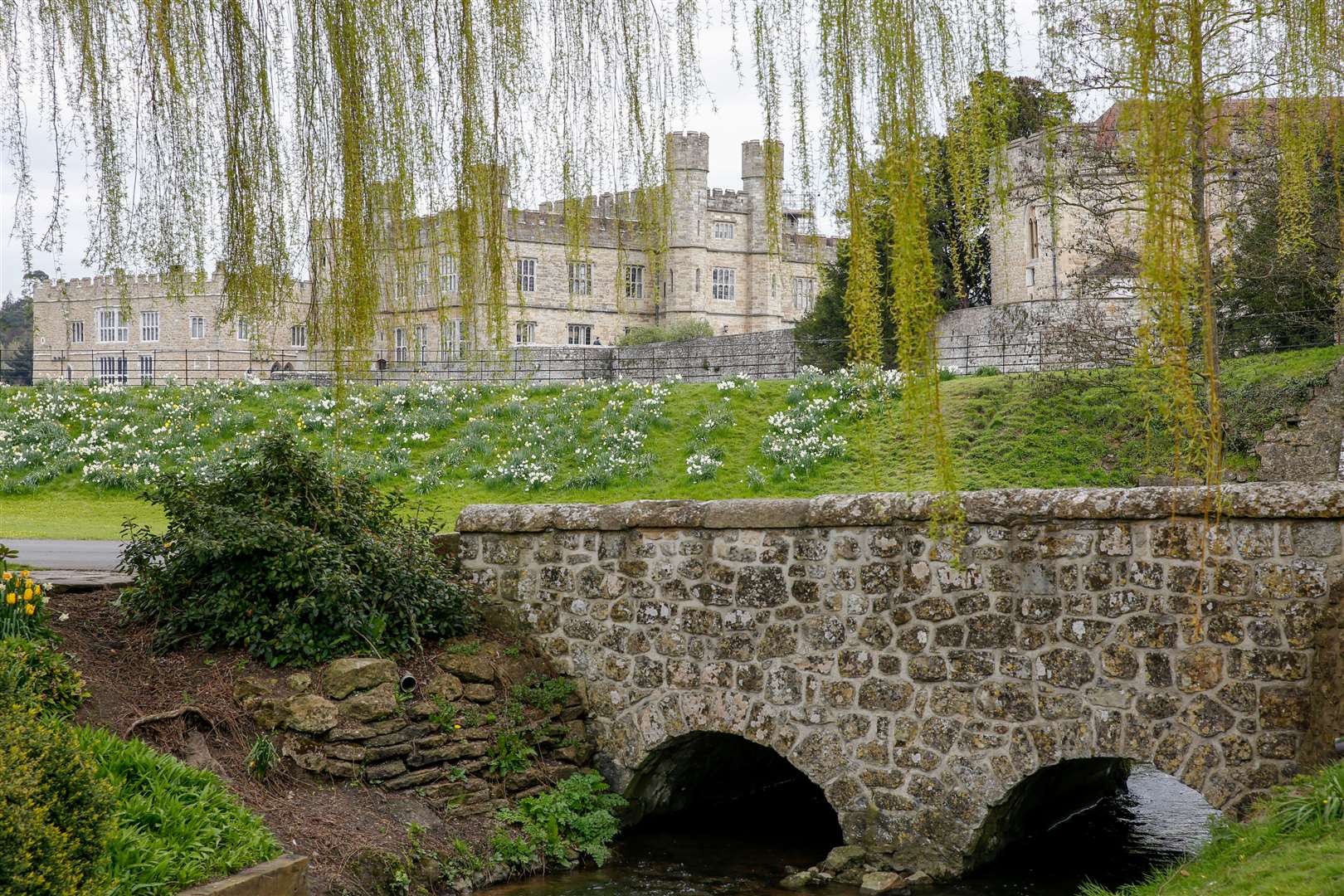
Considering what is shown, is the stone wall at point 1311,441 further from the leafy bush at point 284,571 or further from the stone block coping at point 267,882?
the stone block coping at point 267,882

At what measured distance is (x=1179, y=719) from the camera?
6973 millimetres

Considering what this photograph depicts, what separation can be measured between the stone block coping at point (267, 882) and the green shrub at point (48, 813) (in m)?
0.61

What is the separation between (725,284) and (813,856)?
4548cm

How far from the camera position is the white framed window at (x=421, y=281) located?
519 centimetres

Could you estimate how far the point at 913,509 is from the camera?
7.78 meters

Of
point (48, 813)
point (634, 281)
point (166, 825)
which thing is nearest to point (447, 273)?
point (634, 281)

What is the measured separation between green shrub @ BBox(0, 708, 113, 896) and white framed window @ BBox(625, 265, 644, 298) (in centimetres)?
310

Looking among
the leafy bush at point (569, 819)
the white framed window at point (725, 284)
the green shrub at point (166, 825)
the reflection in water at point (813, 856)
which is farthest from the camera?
the white framed window at point (725, 284)

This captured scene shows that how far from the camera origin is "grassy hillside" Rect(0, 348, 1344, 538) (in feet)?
56.5

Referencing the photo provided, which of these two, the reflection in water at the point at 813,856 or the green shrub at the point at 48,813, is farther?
the reflection in water at the point at 813,856

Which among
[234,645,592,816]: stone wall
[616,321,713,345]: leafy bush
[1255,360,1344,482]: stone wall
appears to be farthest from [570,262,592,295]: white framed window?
[616,321,713,345]: leafy bush

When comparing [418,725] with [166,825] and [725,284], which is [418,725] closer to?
[166,825]

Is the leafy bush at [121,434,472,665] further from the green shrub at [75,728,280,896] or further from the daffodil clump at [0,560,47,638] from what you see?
the green shrub at [75,728,280,896]

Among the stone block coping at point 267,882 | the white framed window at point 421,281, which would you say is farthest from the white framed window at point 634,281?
the stone block coping at point 267,882
